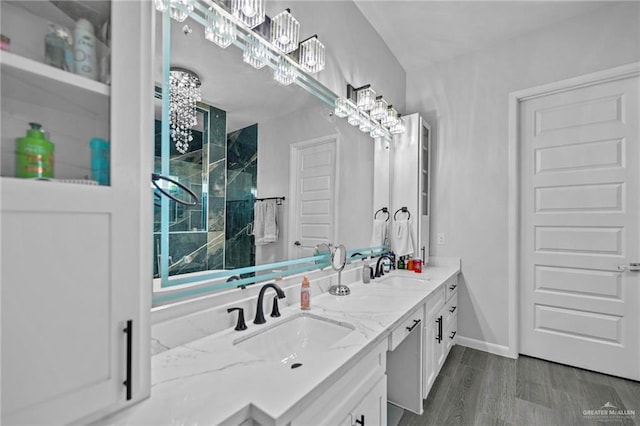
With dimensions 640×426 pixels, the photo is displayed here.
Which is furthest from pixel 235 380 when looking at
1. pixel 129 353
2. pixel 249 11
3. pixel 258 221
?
pixel 249 11

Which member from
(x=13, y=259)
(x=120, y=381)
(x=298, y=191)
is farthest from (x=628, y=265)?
(x=13, y=259)

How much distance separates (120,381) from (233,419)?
0.85 feet

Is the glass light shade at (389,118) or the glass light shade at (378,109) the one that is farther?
the glass light shade at (389,118)

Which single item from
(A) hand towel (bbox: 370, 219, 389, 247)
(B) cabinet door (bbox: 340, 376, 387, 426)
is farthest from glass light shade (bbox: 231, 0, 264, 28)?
(A) hand towel (bbox: 370, 219, 389, 247)

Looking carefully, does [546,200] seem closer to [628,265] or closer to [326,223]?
[628,265]

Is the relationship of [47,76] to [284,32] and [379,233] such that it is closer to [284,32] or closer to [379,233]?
[284,32]

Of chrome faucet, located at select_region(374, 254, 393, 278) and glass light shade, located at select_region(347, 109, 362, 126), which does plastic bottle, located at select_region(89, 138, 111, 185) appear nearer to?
glass light shade, located at select_region(347, 109, 362, 126)

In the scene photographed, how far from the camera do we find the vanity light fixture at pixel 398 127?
2.60 meters

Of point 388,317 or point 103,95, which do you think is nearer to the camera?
point 103,95

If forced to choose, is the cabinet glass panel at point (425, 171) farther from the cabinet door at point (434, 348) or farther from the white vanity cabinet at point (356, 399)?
the white vanity cabinet at point (356, 399)

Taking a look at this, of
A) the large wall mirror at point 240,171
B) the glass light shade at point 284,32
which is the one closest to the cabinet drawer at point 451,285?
the large wall mirror at point 240,171

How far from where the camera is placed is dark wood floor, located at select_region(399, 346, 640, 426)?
1.80m

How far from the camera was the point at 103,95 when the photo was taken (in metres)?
0.63

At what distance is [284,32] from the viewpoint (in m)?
1.42
